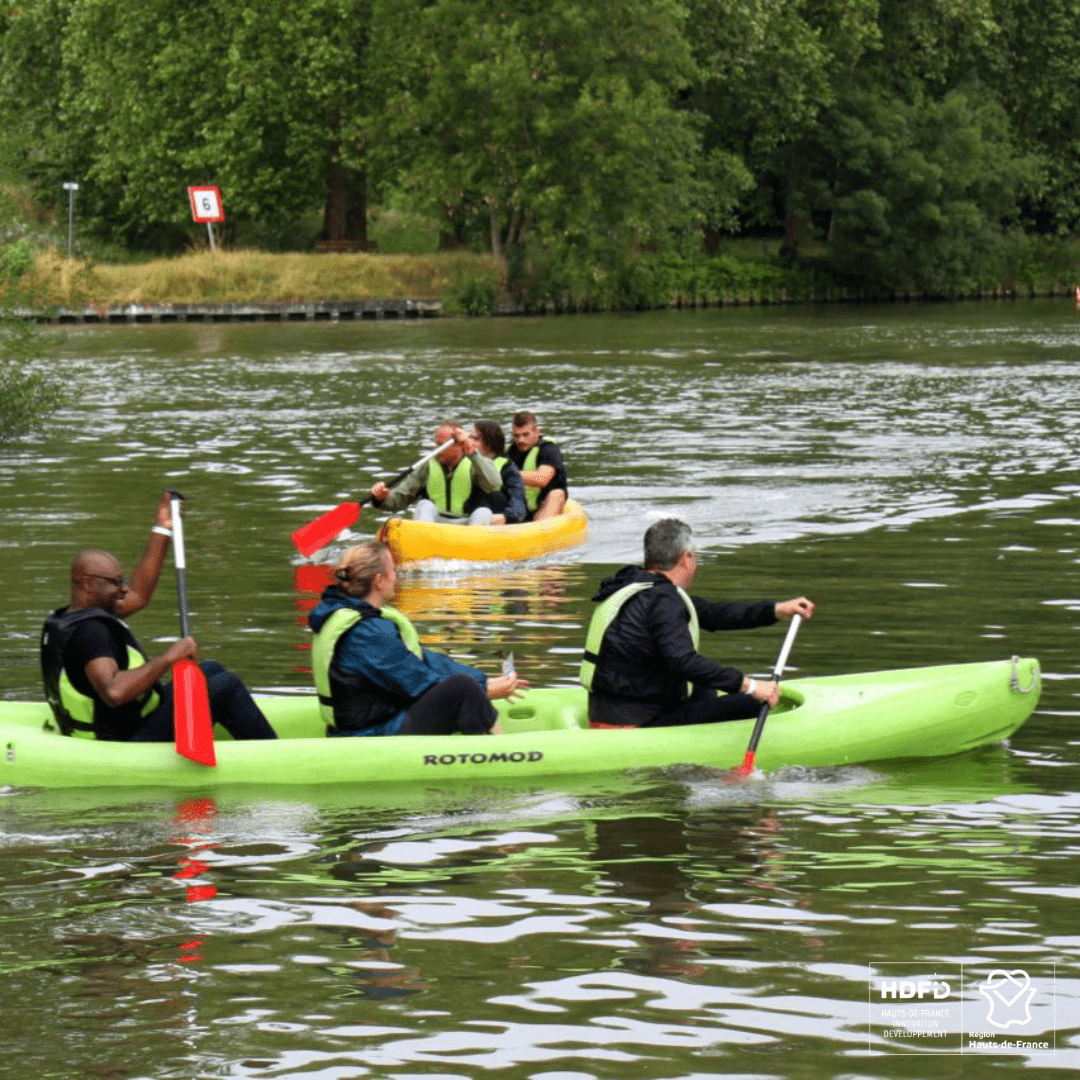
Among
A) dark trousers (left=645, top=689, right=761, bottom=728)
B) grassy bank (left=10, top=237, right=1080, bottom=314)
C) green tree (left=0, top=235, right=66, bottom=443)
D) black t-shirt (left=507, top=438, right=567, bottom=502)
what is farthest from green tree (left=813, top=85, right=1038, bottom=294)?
dark trousers (left=645, top=689, right=761, bottom=728)

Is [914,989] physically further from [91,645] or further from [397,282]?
[397,282]

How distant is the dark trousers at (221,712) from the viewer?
8.91 metres

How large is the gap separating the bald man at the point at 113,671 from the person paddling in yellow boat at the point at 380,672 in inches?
16.8

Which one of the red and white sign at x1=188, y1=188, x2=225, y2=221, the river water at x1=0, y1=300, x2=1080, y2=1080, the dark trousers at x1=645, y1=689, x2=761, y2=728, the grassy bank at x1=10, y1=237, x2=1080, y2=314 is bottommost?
the river water at x1=0, y1=300, x2=1080, y2=1080

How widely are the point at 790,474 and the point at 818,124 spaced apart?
123ft

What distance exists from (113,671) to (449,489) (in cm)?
731

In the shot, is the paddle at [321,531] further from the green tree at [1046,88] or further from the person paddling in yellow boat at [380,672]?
the green tree at [1046,88]

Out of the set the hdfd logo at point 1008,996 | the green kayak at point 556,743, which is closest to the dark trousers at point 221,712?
the green kayak at point 556,743

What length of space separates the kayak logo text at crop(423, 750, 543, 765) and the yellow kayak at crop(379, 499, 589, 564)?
5826 mm

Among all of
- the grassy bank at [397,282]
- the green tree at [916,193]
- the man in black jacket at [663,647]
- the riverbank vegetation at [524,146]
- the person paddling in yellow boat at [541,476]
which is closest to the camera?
the man in black jacket at [663,647]

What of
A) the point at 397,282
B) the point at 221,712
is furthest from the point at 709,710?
the point at 397,282

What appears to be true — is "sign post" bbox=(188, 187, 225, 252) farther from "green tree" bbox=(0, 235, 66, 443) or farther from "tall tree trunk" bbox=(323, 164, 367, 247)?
"green tree" bbox=(0, 235, 66, 443)

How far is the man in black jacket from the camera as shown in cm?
868

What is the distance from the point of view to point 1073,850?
25.1 feet
